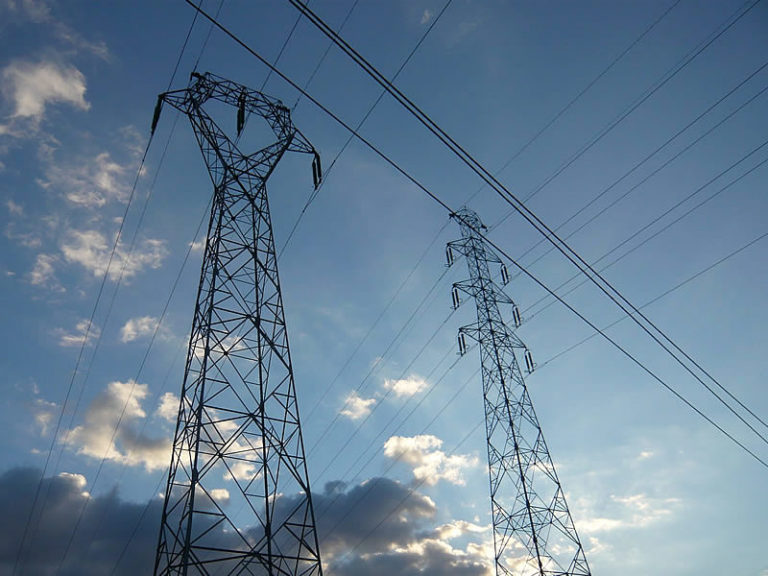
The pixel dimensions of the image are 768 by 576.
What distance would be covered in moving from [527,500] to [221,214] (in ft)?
54.1

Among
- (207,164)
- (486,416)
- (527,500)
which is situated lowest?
(527,500)

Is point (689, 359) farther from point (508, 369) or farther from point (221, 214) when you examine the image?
point (221, 214)

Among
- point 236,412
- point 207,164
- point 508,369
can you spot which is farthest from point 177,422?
point 508,369

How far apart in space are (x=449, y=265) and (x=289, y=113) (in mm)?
13375

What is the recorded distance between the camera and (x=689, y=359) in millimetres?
15477

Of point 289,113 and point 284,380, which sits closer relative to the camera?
point 284,380

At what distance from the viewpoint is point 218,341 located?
15.5m

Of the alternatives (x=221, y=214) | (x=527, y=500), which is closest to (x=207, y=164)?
(x=221, y=214)

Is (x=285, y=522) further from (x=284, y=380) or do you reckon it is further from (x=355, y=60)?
(x=355, y=60)

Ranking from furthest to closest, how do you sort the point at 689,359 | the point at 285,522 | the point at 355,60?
the point at 689,359, the point at 285,522, the point at 355,60

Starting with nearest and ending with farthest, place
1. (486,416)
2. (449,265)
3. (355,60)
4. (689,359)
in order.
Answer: (355,60) → (689,359) → (486,416) → (449,265)

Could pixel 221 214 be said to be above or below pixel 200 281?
above

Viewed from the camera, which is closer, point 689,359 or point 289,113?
point 689,359

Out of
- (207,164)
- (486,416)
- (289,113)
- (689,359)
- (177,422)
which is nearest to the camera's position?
(177,422)
